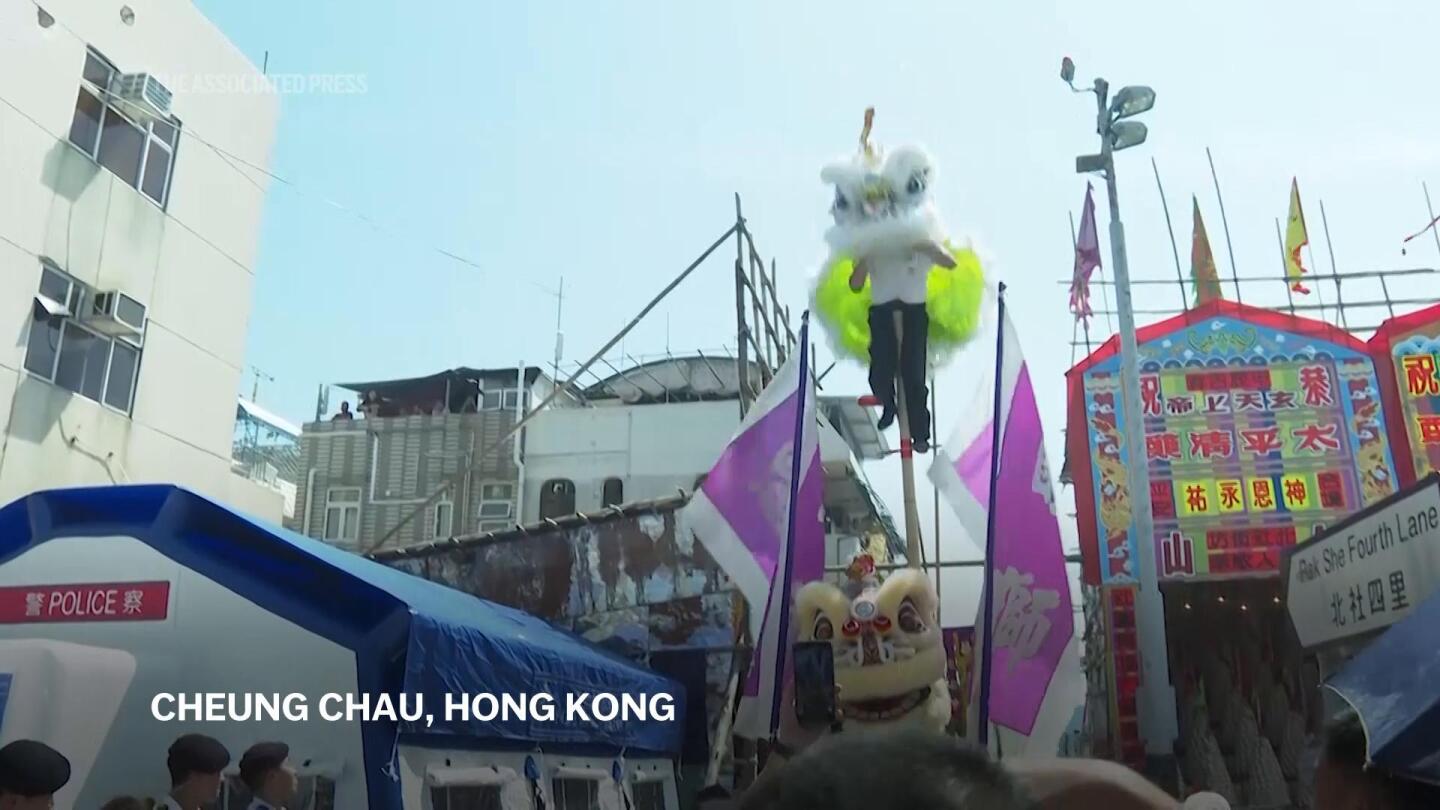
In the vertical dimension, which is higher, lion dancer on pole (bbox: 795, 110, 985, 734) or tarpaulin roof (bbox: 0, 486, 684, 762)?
lion dancer on pole (bbox: 795, 110, 985, 734)

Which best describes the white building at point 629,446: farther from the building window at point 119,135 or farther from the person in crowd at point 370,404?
the building window at point 119,135

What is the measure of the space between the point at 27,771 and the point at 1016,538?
4.94m

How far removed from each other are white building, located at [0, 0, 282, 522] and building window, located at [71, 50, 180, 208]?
1 centimetres

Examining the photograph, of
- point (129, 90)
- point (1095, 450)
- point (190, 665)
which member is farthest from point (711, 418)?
point (190, 665)

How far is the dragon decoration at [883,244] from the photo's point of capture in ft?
25.7

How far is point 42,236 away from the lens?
8.91 metres

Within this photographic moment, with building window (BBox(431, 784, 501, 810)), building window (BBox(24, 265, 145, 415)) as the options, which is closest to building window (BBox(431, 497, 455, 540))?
building window (BBox(24, 265, 145, 415))

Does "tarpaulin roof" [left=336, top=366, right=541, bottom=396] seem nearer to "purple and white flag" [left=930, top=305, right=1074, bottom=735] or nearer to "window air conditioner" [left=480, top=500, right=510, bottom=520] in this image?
"window air conditioner" [left=480, top=500, right=510, bottom=520]

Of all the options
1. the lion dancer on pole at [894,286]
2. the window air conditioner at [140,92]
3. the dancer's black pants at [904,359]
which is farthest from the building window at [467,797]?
the window air conditioner at [140,92]

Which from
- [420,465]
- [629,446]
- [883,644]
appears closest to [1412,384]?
[883,644]

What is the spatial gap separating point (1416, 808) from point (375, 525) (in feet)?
66.4

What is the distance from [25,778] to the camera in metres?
3.57

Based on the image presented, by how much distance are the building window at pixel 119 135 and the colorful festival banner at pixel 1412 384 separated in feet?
39.8

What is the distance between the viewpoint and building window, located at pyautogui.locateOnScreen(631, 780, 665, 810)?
781cm
